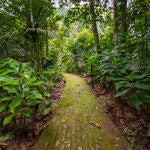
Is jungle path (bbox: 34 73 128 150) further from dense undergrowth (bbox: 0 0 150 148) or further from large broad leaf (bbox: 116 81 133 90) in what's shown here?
large broad leaf (bbox: 116 81 133 90)

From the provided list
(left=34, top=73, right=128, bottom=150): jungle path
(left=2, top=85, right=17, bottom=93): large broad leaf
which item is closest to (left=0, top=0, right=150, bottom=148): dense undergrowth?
(left=2, top=85, right=17, bottom=93): large broad leaf

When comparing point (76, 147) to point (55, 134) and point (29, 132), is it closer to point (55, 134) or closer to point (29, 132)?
point (55, 134)

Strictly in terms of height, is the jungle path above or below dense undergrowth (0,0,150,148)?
below

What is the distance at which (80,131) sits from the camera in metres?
3.08

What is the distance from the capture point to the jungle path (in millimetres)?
2682

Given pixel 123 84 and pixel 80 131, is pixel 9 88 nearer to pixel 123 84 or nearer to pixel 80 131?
pixel 80 131

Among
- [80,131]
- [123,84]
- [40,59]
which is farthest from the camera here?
[40,59]

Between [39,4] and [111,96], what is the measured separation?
2.92 m

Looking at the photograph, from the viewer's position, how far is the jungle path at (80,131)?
106 inches

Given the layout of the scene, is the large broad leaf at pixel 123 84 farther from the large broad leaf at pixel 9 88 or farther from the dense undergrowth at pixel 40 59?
the large broad leaf at pixel 9 88

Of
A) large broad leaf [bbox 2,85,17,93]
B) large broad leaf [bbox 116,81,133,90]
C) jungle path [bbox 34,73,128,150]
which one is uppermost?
large broad leaf [bbox 2,85,17,93]

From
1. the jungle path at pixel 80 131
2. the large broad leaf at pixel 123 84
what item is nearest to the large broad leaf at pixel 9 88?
the jungle path at pixel 80 131

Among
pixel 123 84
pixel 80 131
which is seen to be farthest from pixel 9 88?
pixel 123 84

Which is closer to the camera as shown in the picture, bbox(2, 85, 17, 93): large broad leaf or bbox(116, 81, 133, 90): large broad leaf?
bbox(2, 85, 17, 93): large broad leaf
